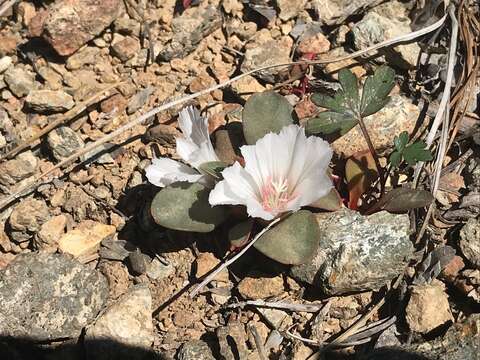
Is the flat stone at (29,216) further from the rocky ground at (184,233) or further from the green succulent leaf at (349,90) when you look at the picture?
the green succulent leaf at (349,90)

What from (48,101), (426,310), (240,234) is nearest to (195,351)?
(240,234)

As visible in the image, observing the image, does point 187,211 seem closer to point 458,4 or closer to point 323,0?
point 323,0

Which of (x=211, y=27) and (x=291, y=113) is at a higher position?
(x=211, y=27)

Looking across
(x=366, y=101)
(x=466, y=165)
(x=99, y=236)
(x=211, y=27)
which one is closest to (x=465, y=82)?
(x=466, y=165)

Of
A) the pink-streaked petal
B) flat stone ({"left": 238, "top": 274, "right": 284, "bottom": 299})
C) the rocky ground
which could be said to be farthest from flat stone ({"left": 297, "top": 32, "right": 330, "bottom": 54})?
flat stone ({"left": 238, "top": 274, "right": 284, "bottom": 299})

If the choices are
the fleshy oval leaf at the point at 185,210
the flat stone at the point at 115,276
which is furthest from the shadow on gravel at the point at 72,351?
the fleshy oval leaf at the point at 185,210
